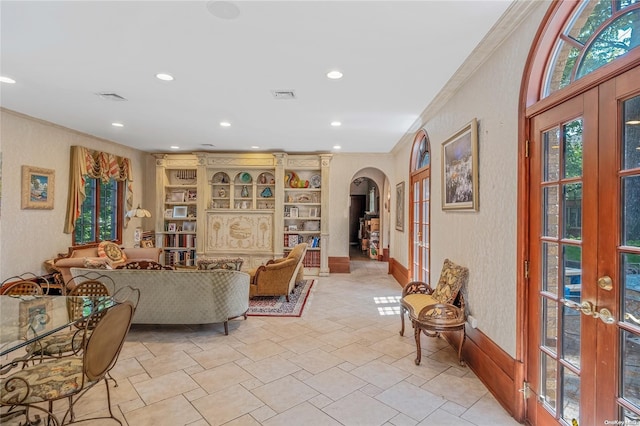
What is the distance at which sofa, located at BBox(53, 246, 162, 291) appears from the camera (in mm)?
4372

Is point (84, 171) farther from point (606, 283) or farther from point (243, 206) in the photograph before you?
point (606, 283)

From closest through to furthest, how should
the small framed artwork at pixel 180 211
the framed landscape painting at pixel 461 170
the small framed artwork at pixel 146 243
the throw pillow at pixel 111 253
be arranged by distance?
the framed landscape painting at pixel 461 170 → the throw pillow at pixel 111 253 → the small framed artwork at pixel 146 243 → the small framed artwork at pixel 180 211

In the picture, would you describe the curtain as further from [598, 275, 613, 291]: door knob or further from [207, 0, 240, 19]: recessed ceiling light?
[598, 275, 613, 291]: door knob

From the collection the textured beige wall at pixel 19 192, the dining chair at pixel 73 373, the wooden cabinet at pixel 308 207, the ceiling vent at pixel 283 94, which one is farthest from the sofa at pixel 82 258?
the ceiling vent at pixel 283 94

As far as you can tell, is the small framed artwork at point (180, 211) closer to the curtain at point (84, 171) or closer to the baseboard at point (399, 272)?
the curtain at point (84, 171)

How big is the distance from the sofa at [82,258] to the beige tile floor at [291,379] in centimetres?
146

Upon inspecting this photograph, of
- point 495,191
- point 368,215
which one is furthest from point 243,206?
point 495,191

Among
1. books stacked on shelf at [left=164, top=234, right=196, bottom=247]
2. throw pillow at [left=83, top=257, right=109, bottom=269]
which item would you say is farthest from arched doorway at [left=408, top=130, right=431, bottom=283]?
books stacked on shelf at [left=164, top=234, right=196, bottom=247]

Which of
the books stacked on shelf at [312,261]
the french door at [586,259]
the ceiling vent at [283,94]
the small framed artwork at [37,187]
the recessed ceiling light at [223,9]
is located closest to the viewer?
the french door at [586,259]

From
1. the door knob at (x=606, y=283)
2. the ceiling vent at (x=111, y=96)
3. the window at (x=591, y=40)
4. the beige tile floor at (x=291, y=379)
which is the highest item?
the ceiling vent at (x=111, y=96)

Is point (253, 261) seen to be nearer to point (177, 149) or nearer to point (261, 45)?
point (177, 149)

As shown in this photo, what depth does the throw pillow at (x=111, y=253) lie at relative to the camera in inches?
213

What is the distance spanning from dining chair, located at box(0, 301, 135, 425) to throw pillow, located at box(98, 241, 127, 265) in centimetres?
386

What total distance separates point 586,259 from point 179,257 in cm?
735
